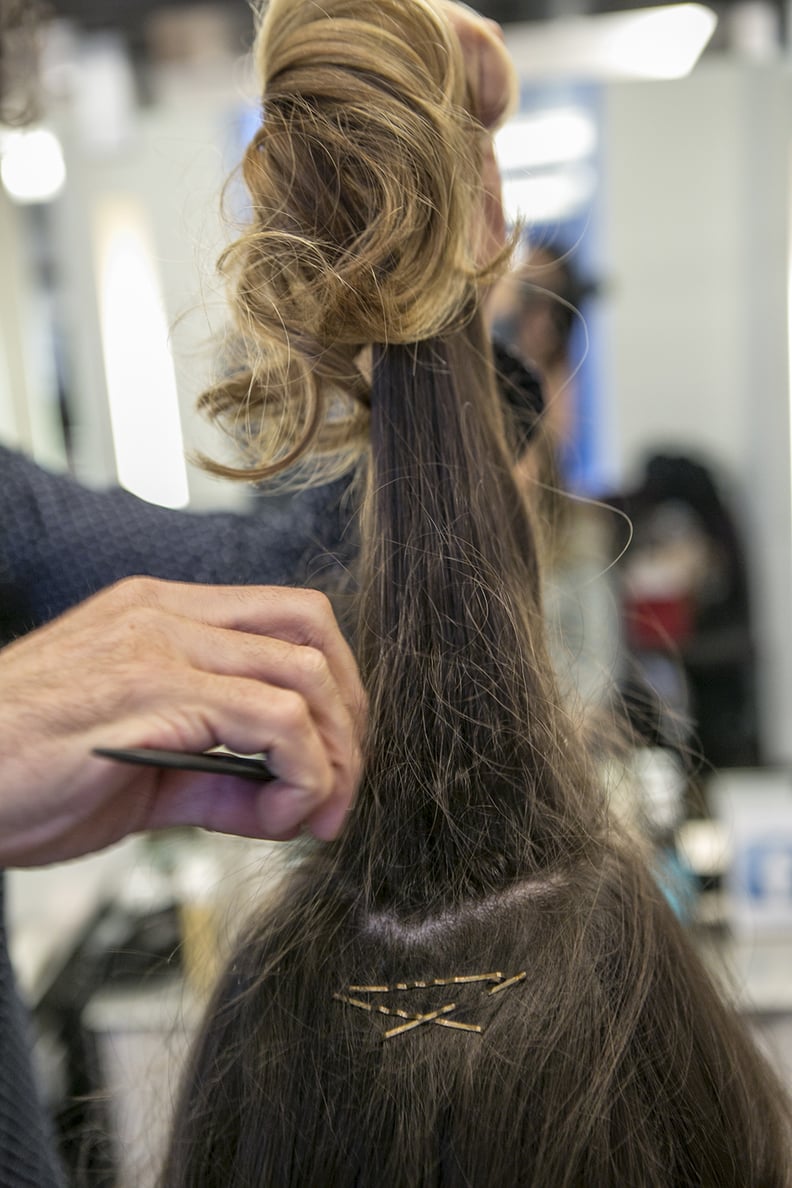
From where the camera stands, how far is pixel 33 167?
1842 millimetres

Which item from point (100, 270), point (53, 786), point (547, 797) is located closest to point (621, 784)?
point (547, 797)

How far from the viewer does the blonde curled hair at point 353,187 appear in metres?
0.45

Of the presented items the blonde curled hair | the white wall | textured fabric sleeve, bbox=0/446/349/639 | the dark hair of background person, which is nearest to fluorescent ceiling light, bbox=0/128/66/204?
the dark hair of background person

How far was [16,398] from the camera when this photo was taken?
2018 mm

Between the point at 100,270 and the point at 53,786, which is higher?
the point at 100,270

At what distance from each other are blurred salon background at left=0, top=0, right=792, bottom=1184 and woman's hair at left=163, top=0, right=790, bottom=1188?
87cm

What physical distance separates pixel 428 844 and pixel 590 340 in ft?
5.18

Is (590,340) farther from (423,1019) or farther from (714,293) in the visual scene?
(423,1019)

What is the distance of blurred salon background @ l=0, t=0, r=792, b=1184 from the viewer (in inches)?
56.1

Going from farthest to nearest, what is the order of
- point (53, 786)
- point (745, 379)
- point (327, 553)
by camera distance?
1. point (745, 379)
2. point (327, 553)
3. point (53, 786)

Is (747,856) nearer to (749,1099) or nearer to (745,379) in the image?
(749,1099)

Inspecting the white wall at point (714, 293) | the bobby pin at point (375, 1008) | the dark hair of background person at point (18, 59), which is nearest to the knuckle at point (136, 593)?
the bobby pin at point (375, 1008)

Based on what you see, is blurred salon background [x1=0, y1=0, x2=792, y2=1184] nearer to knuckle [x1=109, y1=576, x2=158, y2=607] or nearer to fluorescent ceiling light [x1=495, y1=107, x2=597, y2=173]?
fluorescent ceiling light [x1=495, y1=107, x2=597, y2=173]

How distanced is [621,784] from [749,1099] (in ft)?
0.64
